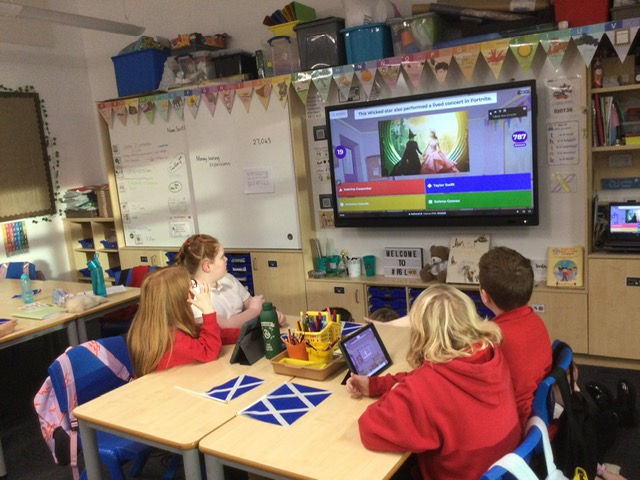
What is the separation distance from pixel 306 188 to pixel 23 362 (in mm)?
2691

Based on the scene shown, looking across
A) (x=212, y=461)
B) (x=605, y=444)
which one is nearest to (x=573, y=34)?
(x=605, y=444)

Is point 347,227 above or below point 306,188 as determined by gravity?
below

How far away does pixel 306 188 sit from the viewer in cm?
472

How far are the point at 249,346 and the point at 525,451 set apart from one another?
1212 mm

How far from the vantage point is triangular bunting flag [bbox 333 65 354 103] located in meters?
4.20

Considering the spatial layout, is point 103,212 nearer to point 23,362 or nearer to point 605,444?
point 23,362

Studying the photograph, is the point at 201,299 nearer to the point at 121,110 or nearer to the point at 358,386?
the point at 358,386

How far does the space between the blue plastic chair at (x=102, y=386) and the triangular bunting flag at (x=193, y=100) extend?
2.86 m

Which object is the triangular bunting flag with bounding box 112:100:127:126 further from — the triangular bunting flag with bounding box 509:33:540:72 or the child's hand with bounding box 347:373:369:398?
the child's hand with bounding box 347:373:369:398

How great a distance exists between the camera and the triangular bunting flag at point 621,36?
3.31 meters

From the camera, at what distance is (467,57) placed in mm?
3779

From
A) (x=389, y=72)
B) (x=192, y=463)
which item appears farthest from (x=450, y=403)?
Result: (x=389, y=72)

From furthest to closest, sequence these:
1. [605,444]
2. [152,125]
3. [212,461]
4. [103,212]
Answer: [103,212] < [152,125] < [605,444] < [212,461]

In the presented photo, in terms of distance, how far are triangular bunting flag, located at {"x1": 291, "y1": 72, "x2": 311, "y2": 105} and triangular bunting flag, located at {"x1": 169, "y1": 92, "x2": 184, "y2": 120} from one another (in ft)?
3.87
